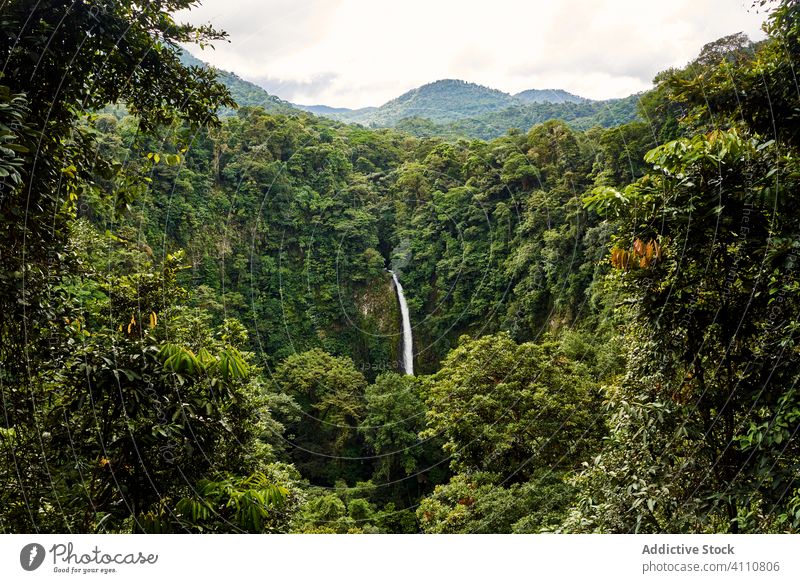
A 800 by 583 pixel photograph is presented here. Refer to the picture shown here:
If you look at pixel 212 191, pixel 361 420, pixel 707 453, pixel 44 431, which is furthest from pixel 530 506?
pixel 212 191

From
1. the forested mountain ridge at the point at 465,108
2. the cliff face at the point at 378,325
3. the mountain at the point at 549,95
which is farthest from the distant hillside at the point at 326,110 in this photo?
the cliff face at the point at 378,325

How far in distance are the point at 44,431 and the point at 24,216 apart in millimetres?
978

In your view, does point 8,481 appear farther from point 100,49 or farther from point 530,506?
point 530,506

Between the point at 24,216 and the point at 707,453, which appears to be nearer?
the point at 24,216

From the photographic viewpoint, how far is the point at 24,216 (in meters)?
2.23

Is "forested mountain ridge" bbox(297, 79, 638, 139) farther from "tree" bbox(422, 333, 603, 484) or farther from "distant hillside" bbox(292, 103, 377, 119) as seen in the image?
"tree" bbox(422, 333, 603, 484)

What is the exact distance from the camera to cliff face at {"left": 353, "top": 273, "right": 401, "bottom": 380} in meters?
19.4
